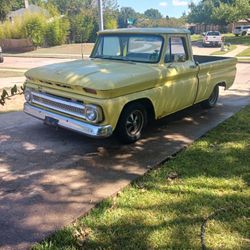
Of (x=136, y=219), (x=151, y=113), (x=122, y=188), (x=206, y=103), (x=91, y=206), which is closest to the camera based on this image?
(x=136, y=219)

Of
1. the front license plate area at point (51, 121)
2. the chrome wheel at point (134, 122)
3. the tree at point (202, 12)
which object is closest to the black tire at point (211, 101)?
the chrome wheel at point (134, 122)

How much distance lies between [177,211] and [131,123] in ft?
6.86

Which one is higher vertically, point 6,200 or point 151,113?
point 151,113

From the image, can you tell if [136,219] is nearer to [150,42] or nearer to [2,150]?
[2,150]

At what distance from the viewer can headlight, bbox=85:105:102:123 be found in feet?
15.5

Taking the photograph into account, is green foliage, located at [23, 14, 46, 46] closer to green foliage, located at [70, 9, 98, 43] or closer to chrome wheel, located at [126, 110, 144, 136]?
green foliage, located at [70, 9, 98, 43]

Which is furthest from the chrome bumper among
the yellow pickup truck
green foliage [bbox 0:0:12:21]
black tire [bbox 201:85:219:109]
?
green foliage [bbox 0:0:12:21]

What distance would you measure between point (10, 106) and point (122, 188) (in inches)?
205

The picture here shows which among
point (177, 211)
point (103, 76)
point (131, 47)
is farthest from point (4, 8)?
point (177, 211)

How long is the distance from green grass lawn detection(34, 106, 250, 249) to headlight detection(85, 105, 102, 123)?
1032mm

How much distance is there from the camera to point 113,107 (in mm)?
4809

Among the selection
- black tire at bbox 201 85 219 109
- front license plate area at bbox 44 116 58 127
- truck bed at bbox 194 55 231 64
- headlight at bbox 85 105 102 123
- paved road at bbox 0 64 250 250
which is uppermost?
truck bed at bbox 194 55 231 64

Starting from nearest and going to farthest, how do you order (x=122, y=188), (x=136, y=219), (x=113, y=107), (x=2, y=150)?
(x=136, y=219), (x=122, y=188), (x=113, y=107), (x=2, y=150)

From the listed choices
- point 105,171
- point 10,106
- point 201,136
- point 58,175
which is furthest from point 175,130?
point 10,106
